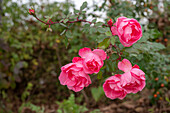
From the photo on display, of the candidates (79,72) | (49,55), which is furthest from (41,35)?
(79,72)

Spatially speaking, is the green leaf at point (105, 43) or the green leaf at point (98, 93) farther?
the green leaf at point (98, 93)

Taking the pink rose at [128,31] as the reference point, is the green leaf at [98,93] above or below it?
below

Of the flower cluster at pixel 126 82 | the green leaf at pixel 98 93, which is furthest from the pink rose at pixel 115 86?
the green leaf at pixel 98 93

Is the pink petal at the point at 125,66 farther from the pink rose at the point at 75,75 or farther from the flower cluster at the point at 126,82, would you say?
the pink rose at the point at 75,75

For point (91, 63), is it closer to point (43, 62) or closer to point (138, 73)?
point (138, 73)

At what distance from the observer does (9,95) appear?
8.46 feet

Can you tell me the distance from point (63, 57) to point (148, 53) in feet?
5.87

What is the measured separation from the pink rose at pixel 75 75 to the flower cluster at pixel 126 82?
124mm

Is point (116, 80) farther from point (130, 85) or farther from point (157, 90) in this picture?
point (157, 90)

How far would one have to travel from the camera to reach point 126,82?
673 millimetres

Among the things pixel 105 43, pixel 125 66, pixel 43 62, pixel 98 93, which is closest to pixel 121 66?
pixel 125 66

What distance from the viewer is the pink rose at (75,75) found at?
677 mm

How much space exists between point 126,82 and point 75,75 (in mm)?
223

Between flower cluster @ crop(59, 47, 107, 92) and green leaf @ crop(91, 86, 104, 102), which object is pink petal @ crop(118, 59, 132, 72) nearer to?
flower cluster @ crop(59, 47, 107, 92)
